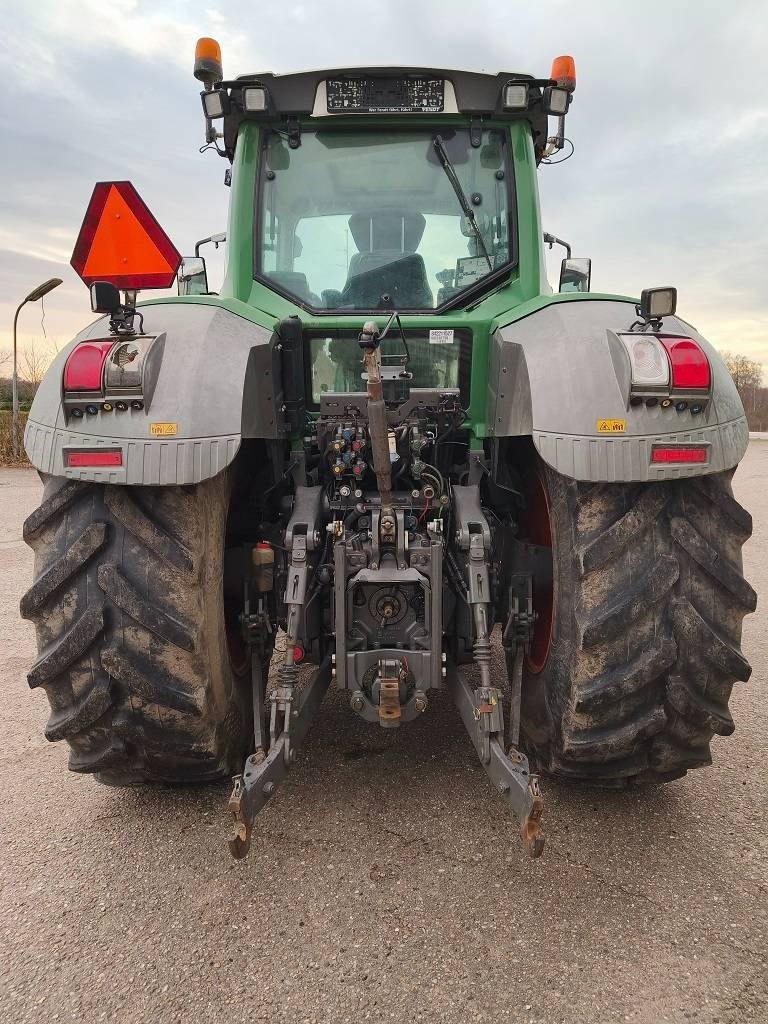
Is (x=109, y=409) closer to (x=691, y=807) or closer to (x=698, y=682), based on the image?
(x=698, y=682)

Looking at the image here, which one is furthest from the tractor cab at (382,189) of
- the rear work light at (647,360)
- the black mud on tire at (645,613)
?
the black mud on tire at (645,613)

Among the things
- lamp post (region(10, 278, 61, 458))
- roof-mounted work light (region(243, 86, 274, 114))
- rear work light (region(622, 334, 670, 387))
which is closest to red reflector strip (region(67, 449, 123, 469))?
rear work light (region(622, 334, 670, 387))

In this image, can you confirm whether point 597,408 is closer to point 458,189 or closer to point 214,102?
point 458,189

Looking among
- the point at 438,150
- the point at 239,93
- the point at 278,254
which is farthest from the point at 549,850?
the point at 239,93

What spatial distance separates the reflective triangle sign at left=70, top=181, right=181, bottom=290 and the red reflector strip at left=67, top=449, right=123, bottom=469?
60cm

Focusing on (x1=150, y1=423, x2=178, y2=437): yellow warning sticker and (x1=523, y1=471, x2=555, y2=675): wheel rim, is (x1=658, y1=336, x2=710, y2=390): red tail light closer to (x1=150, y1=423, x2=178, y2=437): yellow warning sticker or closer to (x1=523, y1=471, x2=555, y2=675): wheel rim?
(x1=523, y1=471, x2=555, y2=675): wheel rim

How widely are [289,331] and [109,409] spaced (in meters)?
0.82

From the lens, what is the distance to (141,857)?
2.30 meters

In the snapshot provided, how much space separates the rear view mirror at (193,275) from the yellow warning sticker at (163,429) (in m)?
1.98

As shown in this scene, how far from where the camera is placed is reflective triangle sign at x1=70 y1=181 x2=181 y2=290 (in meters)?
2.23

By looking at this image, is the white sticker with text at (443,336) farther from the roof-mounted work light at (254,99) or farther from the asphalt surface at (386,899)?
the asphalt surface at (386,899)

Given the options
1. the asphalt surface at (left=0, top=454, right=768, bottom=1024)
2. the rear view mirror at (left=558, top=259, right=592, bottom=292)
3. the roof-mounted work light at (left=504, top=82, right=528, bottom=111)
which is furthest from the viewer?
the rear view mirror at (left=558, top=259, right=592, bottom=292)

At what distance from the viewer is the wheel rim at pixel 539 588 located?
2.51m

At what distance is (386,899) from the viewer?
6.79 feet
